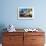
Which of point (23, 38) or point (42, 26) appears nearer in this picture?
point (23, 38)

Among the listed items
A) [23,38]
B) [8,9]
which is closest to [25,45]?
[23,38]

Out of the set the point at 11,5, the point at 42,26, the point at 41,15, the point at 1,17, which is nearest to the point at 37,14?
the point at 41,15

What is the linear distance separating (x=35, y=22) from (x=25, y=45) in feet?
3.12

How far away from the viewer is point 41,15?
14.4 feet

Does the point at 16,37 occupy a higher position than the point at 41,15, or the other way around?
the point at 41,15

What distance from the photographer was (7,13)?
4.36 meters

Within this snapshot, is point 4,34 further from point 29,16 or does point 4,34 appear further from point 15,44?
point 29,16

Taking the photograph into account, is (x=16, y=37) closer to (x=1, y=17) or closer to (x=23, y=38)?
(x=23, y=38)

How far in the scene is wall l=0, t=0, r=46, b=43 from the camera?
4.34m

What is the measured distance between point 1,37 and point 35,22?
4.20 ft

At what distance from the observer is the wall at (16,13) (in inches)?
171

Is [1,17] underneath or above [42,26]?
above

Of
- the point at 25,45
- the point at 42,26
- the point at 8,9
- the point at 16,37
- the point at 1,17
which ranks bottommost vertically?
the point at 25,45

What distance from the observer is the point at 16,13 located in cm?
436
